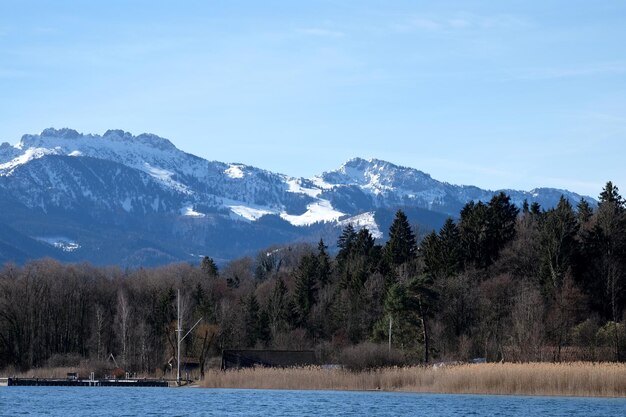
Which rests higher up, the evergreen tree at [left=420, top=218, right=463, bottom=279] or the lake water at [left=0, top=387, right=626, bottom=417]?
the evergreen tree at [left=420, top=218, right=463, bottom=279]

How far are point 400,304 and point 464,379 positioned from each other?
22.2 metres

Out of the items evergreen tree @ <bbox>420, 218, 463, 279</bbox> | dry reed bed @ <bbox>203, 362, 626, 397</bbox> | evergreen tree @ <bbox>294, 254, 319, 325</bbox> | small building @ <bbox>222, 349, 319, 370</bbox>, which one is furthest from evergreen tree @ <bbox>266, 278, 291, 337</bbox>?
dry reed bed @ <bbox>203, 362, 626, 397</bbox>

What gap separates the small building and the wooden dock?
6874 mm

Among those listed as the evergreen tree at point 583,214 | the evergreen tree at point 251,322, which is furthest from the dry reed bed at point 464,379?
the evergreen tree at point 583,214

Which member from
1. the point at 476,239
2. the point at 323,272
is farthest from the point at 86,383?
the point at 323,272

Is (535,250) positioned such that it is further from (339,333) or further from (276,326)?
(276,326)

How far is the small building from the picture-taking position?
337 ft

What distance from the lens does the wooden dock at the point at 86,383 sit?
322 feet

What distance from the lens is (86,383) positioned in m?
99.9

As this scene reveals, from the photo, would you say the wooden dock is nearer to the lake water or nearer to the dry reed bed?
the dry reed bed

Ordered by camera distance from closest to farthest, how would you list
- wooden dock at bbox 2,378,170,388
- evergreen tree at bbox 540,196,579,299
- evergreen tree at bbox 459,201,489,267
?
wooden dock at bbox 2,378,170,388, evergreen tree at bbox 540,196,579,299, evergreen tree at bbox 459,201,489,267

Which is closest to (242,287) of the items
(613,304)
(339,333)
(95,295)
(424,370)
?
(95,295)

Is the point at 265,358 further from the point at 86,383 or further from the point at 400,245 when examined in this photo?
the point at 400,245

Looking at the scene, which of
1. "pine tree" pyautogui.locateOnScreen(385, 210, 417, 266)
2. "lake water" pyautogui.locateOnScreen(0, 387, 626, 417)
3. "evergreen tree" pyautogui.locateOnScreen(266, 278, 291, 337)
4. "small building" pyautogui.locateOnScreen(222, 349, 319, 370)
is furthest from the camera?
"pine tree" pyautogui.locateOnScreen(385, 210, 417, 266)
